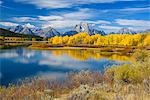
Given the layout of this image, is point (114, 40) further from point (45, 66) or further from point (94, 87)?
point (94, 87)

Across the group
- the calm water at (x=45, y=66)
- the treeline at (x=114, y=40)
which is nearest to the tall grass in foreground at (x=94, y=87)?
the calm water at (x=45, y=66)

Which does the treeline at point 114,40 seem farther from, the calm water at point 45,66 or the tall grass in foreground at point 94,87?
the tall grass in foreground at point 94,87

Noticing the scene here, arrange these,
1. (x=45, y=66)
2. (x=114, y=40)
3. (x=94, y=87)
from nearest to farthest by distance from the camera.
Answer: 1. (x=94, y=87)
2. (x=45, y=66)
3. (x=114, y=40)

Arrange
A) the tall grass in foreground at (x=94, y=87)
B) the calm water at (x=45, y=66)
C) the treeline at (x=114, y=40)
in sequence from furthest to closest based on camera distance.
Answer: the treeline at (x=114, y=40) < the calm water at (x=45, y=66) < the tall grass in foreground at (x=94, y=87)

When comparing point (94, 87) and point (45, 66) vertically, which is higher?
point (94, 87)

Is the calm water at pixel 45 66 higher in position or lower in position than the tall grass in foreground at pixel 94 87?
lower

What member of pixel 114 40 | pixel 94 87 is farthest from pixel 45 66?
pixel 114 40

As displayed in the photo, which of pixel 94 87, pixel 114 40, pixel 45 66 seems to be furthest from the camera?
pixel 114 40

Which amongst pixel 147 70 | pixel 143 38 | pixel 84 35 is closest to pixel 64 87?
pixel 147 70

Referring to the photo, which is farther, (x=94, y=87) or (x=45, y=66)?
(x=45, y=66)

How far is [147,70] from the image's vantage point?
1288cm

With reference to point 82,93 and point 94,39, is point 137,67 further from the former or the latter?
point 94,39

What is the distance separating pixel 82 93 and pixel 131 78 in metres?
4.44

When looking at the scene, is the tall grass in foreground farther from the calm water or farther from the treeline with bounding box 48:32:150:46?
the treeline with bounding box 48:32:150:46
